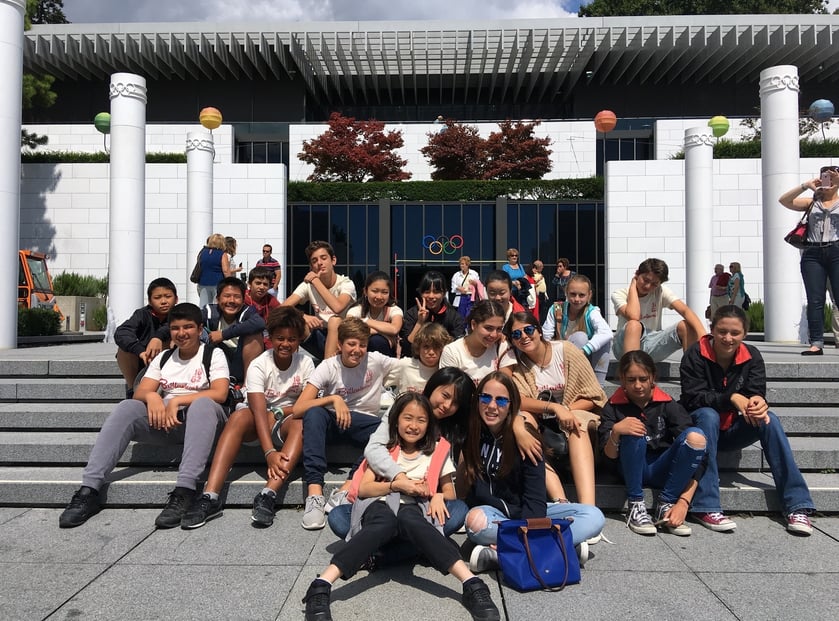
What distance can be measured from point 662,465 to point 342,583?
2.17 m

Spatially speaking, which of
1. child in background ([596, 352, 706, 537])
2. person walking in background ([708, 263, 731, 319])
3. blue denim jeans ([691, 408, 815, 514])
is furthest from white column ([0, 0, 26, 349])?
person walking in background ([708, 263, 731, 319])

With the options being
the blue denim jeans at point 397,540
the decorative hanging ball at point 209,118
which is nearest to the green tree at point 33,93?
the decorative hanging ball at point 209,118

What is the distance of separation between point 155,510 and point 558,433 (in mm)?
2753

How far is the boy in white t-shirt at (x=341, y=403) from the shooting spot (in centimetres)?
408

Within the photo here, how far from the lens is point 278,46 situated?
25188 millimetres

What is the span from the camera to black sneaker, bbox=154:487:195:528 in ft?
12.5

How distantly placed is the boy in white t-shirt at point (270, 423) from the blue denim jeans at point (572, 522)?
1.38 m

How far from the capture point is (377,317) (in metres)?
5.52

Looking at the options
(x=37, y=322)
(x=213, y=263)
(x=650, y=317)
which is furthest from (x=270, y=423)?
(x=37, y=322)

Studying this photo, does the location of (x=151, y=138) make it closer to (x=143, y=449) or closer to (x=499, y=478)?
(x=143, y=449)

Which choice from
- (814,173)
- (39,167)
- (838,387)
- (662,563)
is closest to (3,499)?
(662,563)

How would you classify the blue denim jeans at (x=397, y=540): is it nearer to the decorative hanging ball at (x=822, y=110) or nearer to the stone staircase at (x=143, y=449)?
the stone staircase at (x=143, y=449)

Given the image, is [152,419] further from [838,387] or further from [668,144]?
[668,144]

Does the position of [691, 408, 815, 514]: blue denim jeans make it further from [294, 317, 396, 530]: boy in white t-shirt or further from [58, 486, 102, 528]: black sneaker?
[58, 486, 102, 528]: black sneaker
